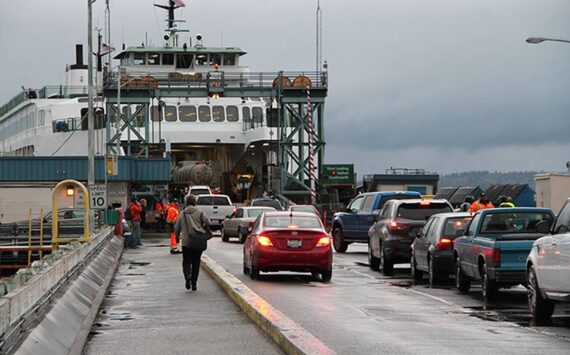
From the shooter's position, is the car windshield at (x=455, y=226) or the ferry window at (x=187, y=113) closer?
the car windshield at (x=455, y=226)

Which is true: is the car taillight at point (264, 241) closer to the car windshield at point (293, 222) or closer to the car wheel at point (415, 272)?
the car windshield at point (293, 222)

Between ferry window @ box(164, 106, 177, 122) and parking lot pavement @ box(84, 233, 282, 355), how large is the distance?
2182 inches

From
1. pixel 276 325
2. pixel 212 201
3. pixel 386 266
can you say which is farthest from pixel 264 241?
pixel 212 201

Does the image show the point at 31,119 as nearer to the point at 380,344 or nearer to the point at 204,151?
the point at 204,151

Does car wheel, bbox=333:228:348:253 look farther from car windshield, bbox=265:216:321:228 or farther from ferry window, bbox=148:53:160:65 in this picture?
ferry window, bbox=148:53:160:65

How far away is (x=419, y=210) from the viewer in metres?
29.0

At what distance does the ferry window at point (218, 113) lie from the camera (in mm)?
81938

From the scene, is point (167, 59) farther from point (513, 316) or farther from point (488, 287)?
point (513, 316)

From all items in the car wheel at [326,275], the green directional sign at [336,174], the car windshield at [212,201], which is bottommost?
the car wheel at [326,275]

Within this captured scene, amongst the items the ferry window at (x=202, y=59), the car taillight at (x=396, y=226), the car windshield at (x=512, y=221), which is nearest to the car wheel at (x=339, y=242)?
the car taillight at (x=396, y=226)

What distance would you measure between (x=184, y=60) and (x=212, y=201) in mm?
30203

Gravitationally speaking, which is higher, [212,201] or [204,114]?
[204,114]

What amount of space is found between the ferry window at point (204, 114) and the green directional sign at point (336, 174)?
11.8 metres

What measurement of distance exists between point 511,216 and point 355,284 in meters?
4.21
